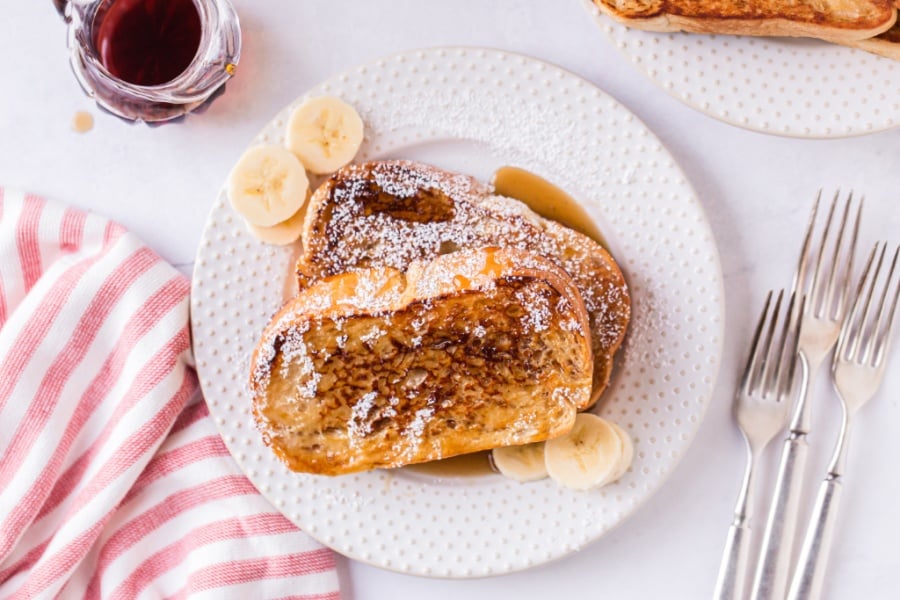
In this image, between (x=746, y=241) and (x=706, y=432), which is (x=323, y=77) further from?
(x=706, y=432)

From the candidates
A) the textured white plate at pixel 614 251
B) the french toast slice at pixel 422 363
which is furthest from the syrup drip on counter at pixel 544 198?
the french toast slice at pixel 422 363

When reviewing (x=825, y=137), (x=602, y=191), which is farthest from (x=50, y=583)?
(x=825, y=137)

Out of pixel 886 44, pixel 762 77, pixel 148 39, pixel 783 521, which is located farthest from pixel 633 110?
pixel 148 39

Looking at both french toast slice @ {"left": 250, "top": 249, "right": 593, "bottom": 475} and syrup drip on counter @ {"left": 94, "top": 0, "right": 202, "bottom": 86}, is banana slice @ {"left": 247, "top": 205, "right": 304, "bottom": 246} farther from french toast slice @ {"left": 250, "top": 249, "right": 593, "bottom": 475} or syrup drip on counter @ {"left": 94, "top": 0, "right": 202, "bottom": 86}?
syrup drip on counter @ {"left": 94, "top": 0, "right": 202, "bottom": 86}

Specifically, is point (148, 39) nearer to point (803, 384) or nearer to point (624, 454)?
point (624, 454)

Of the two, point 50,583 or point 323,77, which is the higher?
point 323,77

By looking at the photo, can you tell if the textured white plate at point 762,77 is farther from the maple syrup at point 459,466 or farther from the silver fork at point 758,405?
the maple syrup at point 459,466
